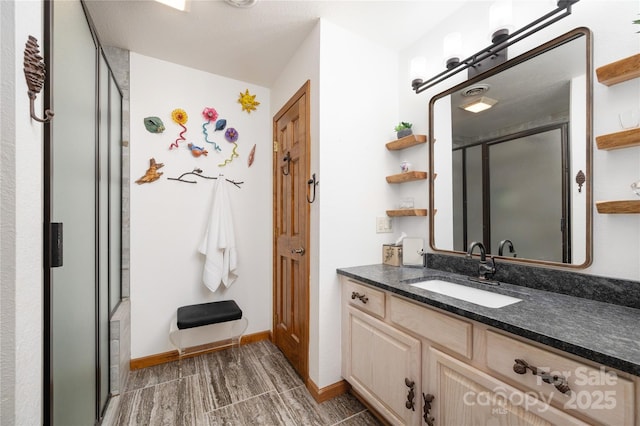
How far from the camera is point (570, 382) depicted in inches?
29.6

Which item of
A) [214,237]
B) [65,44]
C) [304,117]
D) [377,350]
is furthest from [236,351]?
[65,44]

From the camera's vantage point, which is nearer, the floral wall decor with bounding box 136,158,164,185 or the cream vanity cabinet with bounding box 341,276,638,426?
the cream vanity cabinet with bounding box 341,276,638,426

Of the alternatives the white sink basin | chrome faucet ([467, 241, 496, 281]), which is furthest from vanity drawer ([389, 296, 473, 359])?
chrome faucet ([467, 241, 496, 281])

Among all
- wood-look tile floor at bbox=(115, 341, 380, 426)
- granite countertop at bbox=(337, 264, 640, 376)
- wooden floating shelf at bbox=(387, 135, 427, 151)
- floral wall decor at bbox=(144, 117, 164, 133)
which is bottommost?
wood-look tile floor at bbox=(115, 341, 380, 426)

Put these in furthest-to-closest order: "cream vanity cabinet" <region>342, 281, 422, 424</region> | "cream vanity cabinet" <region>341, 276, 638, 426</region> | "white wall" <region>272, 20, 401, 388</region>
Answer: "white wall" <region>272, 20, 401, 388</region>
"cream vanity cabinet" <region>342, 281, 422, 424</region>
"cream vanity cabinet" <region>341, 276, 638, 426</region>

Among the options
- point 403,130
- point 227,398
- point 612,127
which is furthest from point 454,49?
point 227,398

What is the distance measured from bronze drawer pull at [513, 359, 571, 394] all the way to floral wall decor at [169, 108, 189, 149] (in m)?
2.56

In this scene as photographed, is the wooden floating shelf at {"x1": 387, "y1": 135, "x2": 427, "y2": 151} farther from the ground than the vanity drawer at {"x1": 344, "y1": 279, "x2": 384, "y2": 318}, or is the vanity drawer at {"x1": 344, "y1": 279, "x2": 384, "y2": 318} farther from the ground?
the wooden floating shelf at {"x1": 387, "y1": 135, "x2": 427, "y2": 151}

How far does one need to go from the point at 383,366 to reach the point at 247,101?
2448mm

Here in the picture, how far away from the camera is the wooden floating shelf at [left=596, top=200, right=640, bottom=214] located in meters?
0.95

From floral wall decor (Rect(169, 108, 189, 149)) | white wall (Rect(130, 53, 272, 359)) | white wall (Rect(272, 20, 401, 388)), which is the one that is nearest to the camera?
white wall (Rect(272, 20, 401, 388))

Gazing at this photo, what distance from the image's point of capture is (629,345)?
0.72 m

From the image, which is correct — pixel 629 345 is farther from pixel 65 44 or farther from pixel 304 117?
pixel 65 44

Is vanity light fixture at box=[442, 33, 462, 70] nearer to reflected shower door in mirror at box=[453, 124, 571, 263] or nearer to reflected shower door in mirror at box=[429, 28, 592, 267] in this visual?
reflected shower door in mirror at box=[429, 28, 592, 267]
